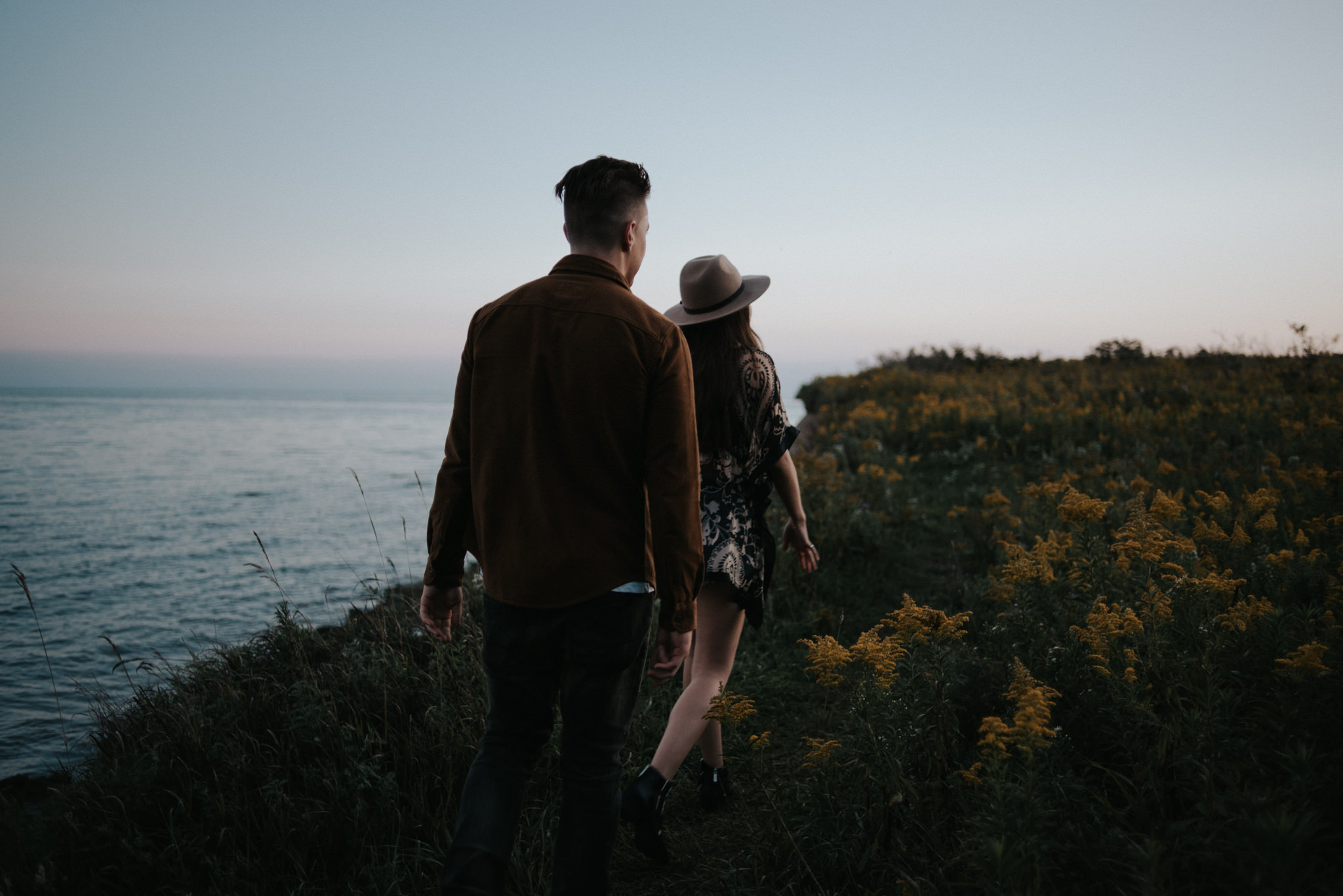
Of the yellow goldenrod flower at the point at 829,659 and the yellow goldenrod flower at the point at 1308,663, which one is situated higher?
the yellow goldenrod flower at the point at 1308,663

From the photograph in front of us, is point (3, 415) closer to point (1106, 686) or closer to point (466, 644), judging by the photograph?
point (466, 644)

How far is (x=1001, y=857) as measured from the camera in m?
1.68

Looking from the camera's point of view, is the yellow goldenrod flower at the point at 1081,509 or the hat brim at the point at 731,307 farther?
the yellow goldenrod flower at the point at 1081,509

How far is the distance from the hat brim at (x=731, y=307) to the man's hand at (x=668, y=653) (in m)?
1.16

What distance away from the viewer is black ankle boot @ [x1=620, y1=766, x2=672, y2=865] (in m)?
2.54

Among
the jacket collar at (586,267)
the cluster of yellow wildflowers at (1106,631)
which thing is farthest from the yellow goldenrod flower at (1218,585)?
the jacket collar at (586,267)

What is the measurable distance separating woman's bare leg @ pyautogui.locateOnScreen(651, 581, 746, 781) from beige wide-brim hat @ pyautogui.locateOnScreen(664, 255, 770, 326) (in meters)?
1.06

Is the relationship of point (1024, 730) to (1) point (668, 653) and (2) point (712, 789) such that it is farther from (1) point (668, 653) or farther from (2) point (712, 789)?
(2) point (712, 789)

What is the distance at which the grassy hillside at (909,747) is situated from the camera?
1867mm

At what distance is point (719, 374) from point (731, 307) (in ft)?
0.90

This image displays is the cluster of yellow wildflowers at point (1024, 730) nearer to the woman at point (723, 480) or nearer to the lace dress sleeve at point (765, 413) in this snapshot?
the woman at point (723, 480)

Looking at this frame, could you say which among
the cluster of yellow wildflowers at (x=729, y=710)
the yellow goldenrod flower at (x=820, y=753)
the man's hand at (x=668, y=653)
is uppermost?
the man's hand at (x=668, y=653)

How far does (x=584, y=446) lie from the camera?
183 cm

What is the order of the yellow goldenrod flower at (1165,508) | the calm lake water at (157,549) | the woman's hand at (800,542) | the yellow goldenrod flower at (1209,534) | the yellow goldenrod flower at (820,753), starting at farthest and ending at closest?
the calm lake water at (157,549) → the yellow goldenrod flower at (1165,508) → the yellow goldenrod flower at (1209,534) → the woman's hand at (800,542) → the yellow goldenrod flower at (820,753)
